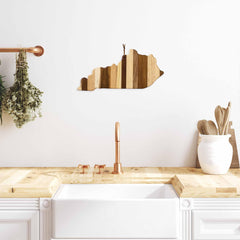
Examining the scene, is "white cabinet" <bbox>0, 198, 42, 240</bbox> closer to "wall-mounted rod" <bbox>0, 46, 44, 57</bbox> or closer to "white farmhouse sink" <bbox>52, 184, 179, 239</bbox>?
"white farmhouse sink" <bbox>52, 184, 179, 239</bbox>

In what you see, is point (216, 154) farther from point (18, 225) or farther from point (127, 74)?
point (18, 225)

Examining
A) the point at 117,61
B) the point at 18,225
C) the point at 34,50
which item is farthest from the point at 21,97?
the point at 18,225

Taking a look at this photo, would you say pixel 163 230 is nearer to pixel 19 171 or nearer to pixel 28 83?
pixel 19 171

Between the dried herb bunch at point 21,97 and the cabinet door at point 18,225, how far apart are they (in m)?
0.59

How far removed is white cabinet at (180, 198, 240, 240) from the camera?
4.88 feet

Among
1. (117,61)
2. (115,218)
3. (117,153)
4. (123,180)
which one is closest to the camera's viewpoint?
(115,218)

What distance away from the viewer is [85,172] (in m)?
1.87

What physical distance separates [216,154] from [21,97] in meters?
1.10

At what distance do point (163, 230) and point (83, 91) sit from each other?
951mm

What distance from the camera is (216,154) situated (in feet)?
5.73

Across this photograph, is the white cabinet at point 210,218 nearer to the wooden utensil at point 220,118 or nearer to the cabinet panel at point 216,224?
the cabinet panel at point 216,224

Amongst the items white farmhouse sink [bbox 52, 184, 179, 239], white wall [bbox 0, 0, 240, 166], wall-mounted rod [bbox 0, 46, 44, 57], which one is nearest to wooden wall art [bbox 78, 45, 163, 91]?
white wall [bbox 0, 0, 240, 166]

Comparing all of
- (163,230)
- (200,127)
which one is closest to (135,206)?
(163,230)

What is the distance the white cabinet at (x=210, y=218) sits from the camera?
1486mm
